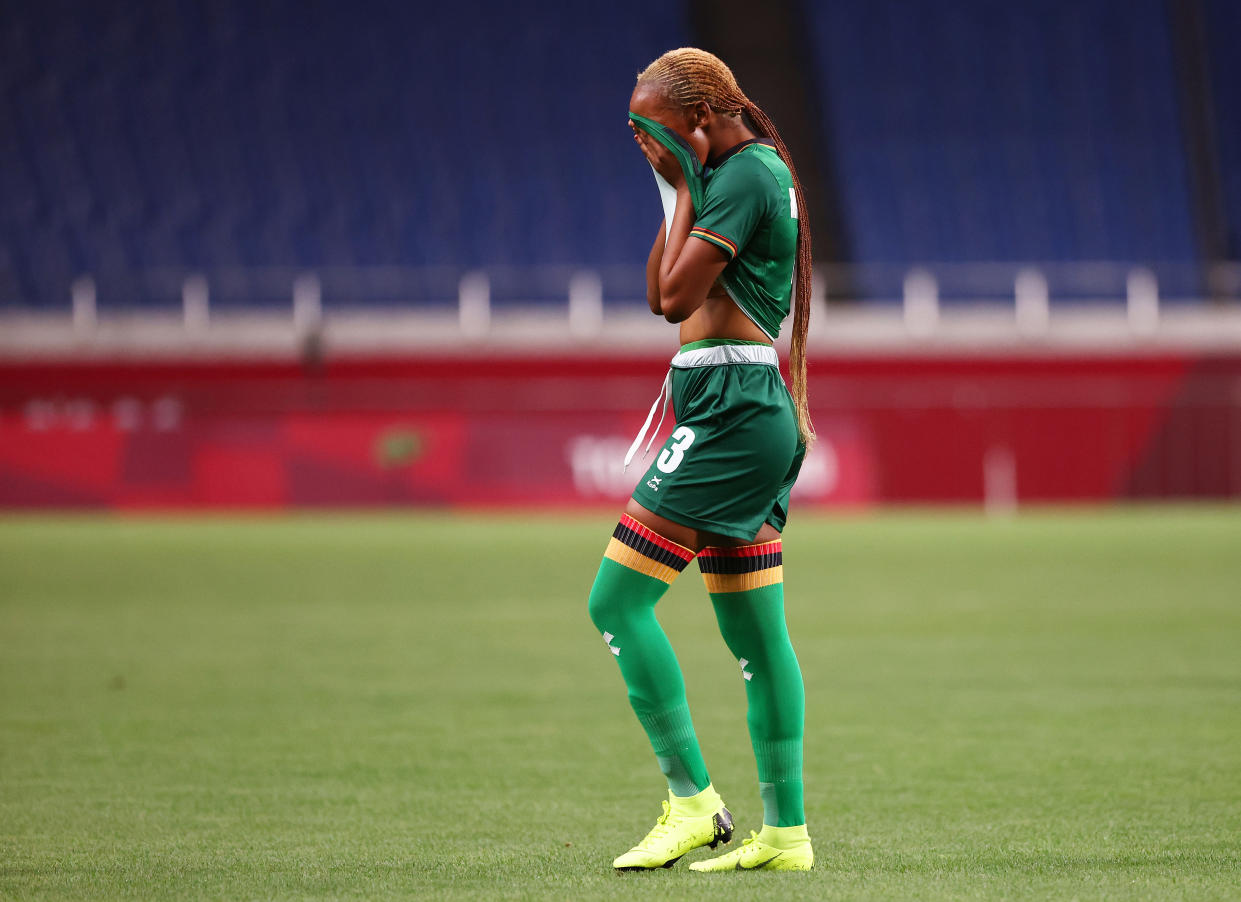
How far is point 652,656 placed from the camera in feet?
12.4

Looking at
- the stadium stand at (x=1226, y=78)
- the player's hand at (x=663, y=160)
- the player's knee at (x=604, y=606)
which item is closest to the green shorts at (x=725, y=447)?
the player's knee at (x=604, y=606)

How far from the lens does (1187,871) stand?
150 inches

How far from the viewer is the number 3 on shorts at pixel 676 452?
12.3 ft

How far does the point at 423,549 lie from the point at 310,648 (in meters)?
7.13

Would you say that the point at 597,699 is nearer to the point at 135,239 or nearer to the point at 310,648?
the point at 310,648

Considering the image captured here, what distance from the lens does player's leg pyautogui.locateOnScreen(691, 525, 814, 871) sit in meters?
3.84

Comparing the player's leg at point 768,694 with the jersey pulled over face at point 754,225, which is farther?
the player's leg at point 768,694

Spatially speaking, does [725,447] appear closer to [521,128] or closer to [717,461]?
[717,461]

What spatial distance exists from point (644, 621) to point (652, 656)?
0.26 feet

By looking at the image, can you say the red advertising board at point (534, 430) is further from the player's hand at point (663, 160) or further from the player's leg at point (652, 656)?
the player's hand at point (663, 160)

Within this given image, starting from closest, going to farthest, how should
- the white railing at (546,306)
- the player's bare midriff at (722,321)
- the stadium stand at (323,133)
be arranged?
the player's bare midriff at (722,321), the white railing at (546,306), the stadium stand at (323,133)

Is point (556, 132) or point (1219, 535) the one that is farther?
point (556, 132)

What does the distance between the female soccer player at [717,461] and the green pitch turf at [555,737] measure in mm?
214

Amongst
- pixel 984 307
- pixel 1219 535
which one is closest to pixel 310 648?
pixel 1219 535
